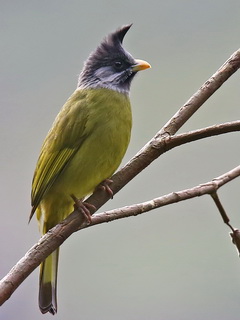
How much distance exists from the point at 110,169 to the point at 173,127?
556mm

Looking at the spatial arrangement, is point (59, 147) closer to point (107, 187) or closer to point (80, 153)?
point (80, 153)

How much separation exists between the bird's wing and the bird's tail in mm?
275

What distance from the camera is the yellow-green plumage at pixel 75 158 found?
2.09 meters

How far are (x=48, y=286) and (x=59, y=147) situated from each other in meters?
0.50

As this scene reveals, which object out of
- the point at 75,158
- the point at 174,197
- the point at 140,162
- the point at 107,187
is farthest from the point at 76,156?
the point at 174,197

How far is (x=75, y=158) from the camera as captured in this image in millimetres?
2113

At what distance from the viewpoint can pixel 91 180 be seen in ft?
6.88

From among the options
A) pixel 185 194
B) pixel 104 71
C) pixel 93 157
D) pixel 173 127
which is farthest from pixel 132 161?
pixel 104 71

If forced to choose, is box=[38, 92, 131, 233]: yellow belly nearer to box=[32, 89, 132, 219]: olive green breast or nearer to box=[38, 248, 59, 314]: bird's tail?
box=[32, 89, 132, 219]: olive green breast

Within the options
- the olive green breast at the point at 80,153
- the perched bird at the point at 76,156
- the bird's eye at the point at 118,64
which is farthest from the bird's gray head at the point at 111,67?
the olive green breast at the point at 80,153

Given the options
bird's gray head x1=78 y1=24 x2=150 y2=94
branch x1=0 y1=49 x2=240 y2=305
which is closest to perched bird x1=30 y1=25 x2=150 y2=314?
bird's gray head x1=78 y1=24 x2=150 y2=94

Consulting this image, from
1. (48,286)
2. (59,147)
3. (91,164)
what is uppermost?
(59,147)

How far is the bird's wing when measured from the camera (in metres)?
2.10

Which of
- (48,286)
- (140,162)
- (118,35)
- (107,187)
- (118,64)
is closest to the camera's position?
(140,162)
